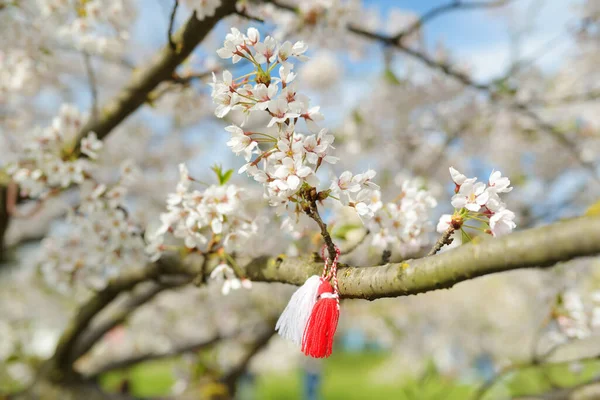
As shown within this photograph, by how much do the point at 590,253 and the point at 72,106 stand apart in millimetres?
2089

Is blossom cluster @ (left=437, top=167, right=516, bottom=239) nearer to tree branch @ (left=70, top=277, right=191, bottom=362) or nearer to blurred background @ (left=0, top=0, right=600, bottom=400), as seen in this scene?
blurred background @ (left=0, top=0, right=600, bottom=400)

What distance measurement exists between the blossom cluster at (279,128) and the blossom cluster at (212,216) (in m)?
0.32

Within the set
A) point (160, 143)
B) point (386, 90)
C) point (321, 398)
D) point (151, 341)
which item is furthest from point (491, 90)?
point (321, 398)

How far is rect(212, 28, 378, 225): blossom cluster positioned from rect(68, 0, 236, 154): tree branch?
592 millimetres

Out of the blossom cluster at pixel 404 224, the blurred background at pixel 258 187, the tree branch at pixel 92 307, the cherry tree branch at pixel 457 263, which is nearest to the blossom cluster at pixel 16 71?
the blurred background at pixel 258 187

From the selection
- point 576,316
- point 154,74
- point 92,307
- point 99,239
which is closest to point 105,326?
point 92,307

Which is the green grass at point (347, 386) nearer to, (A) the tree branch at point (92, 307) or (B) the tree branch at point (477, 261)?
(A) the tree branch at point (92, 307)

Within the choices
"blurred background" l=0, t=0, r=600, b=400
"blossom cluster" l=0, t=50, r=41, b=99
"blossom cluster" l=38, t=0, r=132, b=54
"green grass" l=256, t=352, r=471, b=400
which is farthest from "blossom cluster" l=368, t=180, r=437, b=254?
"green grass" l=256, t=352, r=471, b=400

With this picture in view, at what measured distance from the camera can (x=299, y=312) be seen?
1189 millimetres

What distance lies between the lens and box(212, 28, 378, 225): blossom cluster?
1091 millimetres

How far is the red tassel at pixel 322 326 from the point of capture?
1144 mm

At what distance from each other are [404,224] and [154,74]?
118 cm

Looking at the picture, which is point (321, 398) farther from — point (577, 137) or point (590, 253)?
point (590, 253)

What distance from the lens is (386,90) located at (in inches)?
181
